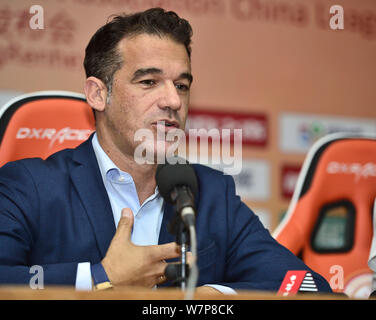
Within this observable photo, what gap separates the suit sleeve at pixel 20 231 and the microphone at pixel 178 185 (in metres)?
0.40

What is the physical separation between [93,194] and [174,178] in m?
0.56

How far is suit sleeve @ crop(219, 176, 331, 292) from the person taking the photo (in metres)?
1.72

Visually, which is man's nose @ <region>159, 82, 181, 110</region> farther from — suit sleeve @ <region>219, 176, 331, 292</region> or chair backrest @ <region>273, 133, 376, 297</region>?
chair backrest @ <region>273, 133, 376, 297</region>

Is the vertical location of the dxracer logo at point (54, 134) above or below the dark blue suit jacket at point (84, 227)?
above

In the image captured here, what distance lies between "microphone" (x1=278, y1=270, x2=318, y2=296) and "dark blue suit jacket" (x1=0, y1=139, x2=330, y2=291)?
29 mm

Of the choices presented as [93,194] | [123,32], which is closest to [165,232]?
[93,194]

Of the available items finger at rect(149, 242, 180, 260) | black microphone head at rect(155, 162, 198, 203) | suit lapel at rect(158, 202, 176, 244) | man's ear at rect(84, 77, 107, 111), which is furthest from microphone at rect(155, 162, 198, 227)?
man's ear at rect(84, 77, 107, 111)

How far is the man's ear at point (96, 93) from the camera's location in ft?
6.51

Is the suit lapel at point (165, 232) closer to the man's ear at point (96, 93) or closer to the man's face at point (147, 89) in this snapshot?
the man's face at point (147, 89)

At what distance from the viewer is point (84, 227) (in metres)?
1.68

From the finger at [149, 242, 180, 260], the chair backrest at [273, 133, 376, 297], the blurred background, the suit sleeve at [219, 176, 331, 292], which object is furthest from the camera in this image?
the chair backrest at [273, 133, 376, 297]

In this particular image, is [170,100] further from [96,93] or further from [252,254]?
[252,254]

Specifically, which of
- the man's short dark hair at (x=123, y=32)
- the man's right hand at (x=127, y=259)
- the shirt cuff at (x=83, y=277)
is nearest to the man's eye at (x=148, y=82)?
the man's short dark hair at (x=123, y=32)

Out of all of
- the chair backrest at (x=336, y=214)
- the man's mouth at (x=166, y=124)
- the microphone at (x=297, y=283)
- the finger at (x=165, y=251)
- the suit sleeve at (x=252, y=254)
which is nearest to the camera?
the finger at (x=165, y=251)
